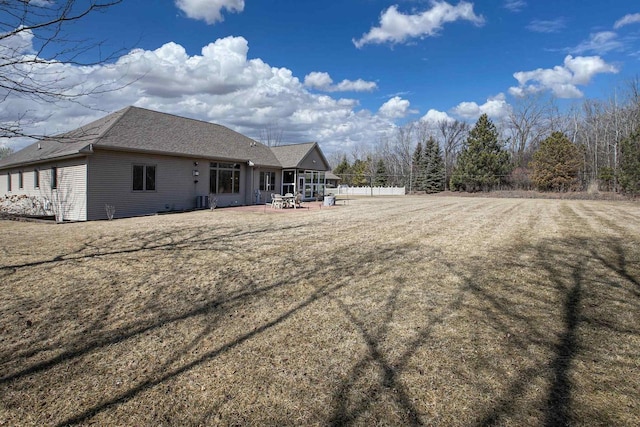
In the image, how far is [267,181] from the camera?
21969 millimetres

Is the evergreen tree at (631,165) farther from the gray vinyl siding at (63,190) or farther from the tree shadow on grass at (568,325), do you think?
the gray vinyl siding at (63,190)

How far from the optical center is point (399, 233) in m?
9.08

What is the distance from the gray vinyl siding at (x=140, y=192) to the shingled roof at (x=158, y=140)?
512 millimetres

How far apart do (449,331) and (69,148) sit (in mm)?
15615

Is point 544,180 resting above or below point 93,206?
above

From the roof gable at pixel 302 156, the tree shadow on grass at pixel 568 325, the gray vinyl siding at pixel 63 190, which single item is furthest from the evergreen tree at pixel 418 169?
the tree shadow on grass at pixel 568 325

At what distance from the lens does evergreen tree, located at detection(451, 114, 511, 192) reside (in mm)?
38312

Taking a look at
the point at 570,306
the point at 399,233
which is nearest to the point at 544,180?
the point at 399,233

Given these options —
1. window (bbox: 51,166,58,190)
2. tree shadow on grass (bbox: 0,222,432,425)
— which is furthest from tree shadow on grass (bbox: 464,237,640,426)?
window (bbox: 51,166,58,190)

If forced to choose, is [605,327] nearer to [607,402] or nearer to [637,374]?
[637,374]

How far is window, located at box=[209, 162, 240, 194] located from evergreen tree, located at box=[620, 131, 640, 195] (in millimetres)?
25984

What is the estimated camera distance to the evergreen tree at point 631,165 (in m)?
22.7

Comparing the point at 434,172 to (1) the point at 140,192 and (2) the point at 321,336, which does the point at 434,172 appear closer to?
(1) the point at 140,192

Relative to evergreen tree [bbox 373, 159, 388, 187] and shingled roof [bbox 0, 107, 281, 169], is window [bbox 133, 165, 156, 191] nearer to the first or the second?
shingled roof [bbox 0, 107, 281, 169]
